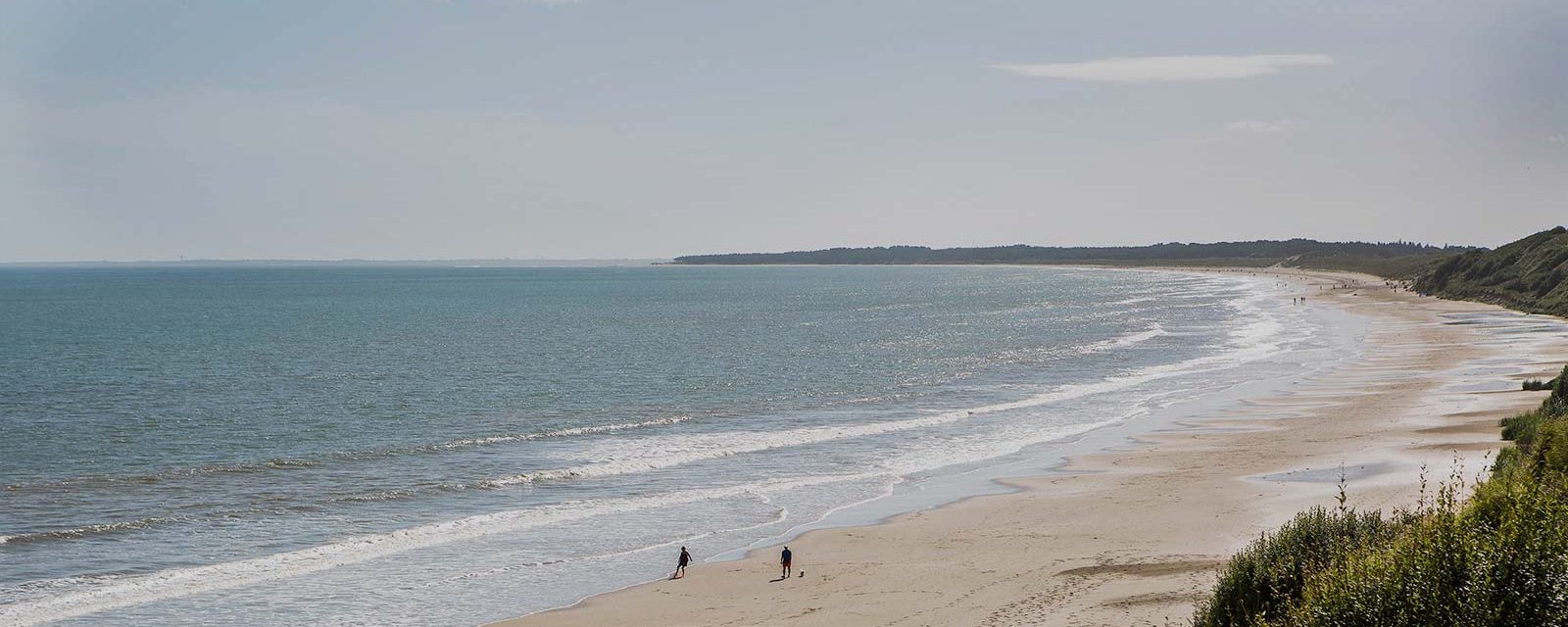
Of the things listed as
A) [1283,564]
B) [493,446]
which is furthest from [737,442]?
[1283,564]

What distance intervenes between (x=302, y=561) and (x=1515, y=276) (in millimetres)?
121308

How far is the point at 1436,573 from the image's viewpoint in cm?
1201

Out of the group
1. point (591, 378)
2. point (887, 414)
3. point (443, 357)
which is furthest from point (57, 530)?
point (443, 357)

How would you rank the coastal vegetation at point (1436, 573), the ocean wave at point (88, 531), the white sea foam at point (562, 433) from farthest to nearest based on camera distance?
the white sea foam at point (562, 433)
the ocean wave at point (88, 531)
the coastal vegetation at point (1436, 573)

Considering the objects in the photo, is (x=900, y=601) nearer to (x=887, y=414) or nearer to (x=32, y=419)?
(x=887, y=414)

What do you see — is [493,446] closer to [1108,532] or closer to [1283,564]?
[1108,532]

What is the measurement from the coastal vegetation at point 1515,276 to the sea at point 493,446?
17.3 m

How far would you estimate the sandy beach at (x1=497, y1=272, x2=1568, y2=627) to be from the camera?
69.8 ft

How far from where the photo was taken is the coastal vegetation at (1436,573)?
11359mm

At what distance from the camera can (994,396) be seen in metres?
54.0

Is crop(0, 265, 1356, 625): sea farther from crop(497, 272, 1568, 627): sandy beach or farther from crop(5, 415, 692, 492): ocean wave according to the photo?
crop(497, 272, 1568, 627): sandy beach

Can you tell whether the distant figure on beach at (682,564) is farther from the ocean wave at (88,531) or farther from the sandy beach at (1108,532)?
the ocean wave at (88,531)

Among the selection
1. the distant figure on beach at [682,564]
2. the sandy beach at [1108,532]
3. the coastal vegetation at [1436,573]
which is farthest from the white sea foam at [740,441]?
the coastal vegetation at [1436,573]

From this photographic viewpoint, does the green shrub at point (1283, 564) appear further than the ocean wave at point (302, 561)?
No
